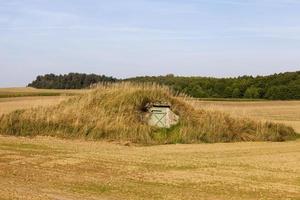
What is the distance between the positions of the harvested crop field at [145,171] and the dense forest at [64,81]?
56.4 m

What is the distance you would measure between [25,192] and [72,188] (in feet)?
3.92

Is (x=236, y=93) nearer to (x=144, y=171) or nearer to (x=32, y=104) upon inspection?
(x=32, y=104)

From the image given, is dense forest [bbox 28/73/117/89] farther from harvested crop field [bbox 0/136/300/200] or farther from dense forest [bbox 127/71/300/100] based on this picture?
harvested crop field [bbox 0/136/300/200]

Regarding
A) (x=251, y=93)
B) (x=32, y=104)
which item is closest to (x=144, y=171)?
(x=32, y=104)

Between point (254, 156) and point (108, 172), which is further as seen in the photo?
point (254, 156)

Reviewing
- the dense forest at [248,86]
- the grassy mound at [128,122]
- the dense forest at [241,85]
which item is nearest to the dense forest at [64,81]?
the dense forest at [241,85]

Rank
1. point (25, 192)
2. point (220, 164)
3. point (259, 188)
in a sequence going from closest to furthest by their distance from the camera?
point (25, 192) < point (259, 188) < point (220, 164)

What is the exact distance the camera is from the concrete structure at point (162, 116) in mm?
29656

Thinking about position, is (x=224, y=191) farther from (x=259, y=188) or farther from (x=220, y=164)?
(x=220, y=164)

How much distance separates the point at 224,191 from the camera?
44.9 ft

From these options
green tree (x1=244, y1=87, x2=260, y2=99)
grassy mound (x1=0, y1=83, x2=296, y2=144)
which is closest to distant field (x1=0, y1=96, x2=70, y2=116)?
grassy mound (x1=0, y1=83, x2=296, y2=144)

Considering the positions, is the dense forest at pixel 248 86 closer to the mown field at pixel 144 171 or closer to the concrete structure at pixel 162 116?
the concrete structure at pixel 162 116

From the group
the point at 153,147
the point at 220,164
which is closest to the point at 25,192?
the point at 220,164

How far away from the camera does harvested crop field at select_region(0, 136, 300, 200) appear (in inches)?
524
